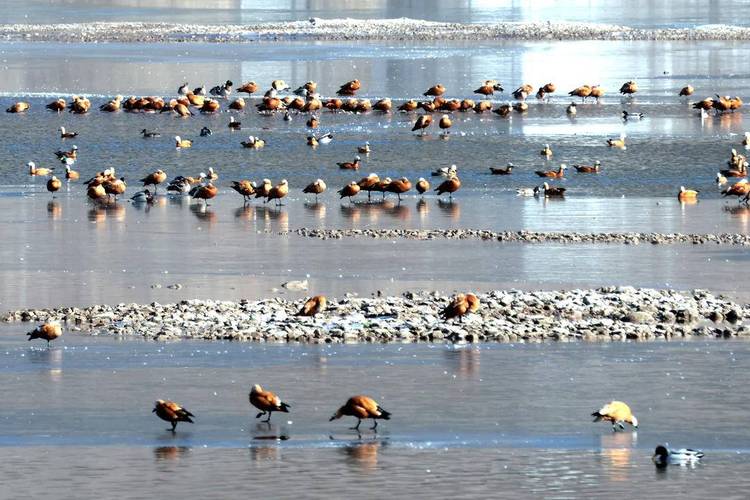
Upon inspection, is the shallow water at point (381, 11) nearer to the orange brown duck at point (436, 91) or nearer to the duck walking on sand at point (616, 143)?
the orange brown duck at point (436, 91)

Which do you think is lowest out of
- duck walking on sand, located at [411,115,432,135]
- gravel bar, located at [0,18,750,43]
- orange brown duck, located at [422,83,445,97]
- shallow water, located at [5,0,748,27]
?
duck walking on sand, located at [411,115,432,135]

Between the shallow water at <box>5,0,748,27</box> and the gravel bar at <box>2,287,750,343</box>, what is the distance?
7860 cm

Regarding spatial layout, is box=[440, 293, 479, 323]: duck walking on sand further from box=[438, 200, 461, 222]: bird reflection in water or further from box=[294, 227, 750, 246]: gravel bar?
box=[438, 200, 461, 222]: bird reflection in water

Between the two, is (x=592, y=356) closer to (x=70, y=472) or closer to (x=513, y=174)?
(x=70, y=472)

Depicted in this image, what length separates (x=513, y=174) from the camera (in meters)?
39.7

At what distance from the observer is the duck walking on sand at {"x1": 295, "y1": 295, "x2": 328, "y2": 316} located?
74.8 ft

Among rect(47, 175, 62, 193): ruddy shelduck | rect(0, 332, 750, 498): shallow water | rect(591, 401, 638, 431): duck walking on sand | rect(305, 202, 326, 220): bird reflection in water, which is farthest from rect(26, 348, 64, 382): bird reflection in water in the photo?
rect(47, 175, 62, 193): ruddy shelduck

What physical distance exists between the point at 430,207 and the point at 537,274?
844cm

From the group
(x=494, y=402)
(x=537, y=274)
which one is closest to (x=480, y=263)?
(x=537, y=274)

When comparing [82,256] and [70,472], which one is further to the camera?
[82,256]

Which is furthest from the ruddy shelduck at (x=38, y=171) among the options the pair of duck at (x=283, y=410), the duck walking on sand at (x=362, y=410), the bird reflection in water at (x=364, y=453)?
the bird reflection in water at (x=364, y=453)

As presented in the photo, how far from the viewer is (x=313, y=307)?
898 inches

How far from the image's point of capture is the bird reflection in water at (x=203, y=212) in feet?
109

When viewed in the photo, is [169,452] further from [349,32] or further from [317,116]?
[349,32]
